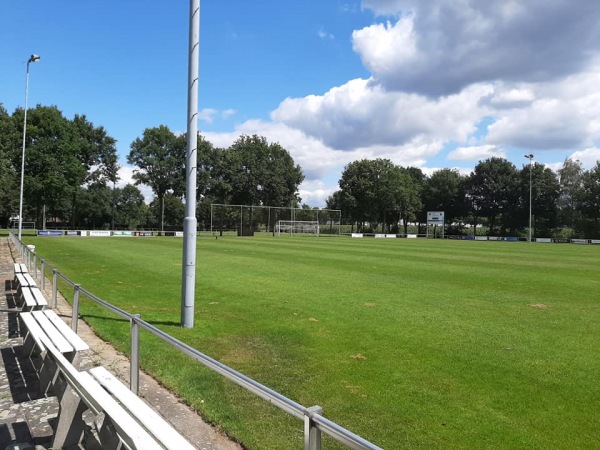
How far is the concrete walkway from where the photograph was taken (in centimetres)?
393

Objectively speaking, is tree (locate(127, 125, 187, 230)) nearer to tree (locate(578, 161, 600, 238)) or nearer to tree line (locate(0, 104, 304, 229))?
tree line (locate(0, 104, 304, 229))

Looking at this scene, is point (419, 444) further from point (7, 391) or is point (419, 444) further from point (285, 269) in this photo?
point (285, 269)

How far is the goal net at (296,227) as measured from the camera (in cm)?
6669

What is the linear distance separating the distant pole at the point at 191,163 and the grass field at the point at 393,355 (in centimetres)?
61

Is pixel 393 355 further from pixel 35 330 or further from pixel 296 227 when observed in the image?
pixel 296 227

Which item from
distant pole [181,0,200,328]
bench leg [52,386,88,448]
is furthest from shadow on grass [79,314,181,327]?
bench leg [52,386,88,448]

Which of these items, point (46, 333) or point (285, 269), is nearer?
point (46, 333)

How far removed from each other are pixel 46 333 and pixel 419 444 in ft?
14.2

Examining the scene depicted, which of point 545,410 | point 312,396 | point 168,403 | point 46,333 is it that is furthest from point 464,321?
point 46,333

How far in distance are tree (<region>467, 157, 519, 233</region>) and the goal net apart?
40505 millimetres

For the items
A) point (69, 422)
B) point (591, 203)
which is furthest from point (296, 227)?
point (69, 422)

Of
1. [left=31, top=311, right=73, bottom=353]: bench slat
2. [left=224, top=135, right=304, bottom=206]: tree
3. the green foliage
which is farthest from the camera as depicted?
[left=224, top=135, right=304, bottom=206]: tree

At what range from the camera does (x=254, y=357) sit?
21.0 ft

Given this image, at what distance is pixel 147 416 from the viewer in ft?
10.6
